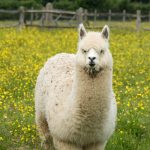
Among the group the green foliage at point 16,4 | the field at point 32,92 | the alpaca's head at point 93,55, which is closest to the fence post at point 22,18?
the field at point 32,92

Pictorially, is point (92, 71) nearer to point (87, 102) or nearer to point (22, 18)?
point (87, 102)

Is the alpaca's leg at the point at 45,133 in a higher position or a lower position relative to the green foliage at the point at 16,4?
lower

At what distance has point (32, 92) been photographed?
10070mm

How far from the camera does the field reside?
23.8 ft

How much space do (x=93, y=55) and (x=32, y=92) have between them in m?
5.06

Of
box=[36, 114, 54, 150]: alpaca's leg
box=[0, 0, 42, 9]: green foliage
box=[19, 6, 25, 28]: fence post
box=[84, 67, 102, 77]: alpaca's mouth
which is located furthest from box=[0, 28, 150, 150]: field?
box=[0, 0, 42, 9]: green foliage

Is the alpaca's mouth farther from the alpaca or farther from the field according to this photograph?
the field

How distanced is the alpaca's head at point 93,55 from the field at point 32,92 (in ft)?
6.06

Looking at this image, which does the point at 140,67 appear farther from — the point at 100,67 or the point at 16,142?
the point at 100,67

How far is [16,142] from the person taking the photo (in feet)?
23.8

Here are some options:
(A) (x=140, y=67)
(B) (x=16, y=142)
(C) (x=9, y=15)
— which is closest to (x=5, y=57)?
(A) (x=140, y=67)

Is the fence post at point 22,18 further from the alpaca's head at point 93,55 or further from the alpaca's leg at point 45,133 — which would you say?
the alpaca's head at point 93,55

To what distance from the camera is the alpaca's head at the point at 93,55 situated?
517 centimetres

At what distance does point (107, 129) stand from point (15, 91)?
4789mm
